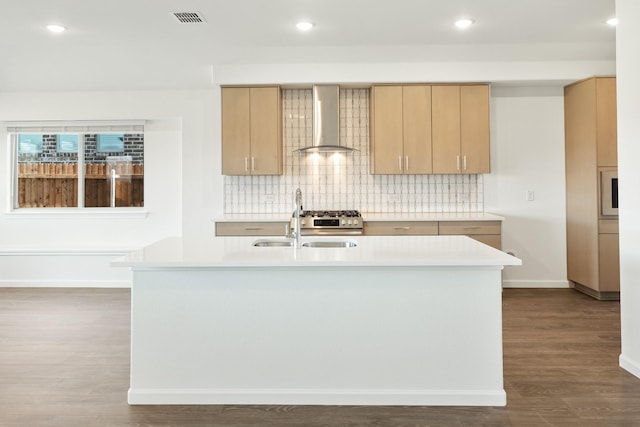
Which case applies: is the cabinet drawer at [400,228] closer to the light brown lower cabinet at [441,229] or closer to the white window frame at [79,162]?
the light brown lower cabinet at [441,229]

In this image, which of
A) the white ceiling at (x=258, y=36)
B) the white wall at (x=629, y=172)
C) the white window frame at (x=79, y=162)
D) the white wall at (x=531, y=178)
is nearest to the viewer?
the white wall at (x=629, y=172)

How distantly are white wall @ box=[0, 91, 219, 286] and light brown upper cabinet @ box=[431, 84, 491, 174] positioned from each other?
2.44 metres

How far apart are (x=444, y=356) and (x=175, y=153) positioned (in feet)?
14.6

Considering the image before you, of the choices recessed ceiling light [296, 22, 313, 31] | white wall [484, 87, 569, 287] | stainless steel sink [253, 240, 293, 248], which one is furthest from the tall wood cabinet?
stainless steel sink [253, 240, 293, 248]

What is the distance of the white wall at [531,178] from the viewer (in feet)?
18.0

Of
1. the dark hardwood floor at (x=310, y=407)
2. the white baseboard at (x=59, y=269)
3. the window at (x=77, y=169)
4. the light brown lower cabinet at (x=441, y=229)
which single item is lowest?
the dark hardwood floor at (x=310, y=407)

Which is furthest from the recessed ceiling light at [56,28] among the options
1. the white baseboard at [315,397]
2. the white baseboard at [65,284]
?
the white baseboard at [315,397]

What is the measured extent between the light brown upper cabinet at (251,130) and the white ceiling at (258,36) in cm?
35

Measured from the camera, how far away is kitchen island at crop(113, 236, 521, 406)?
255 centimetres

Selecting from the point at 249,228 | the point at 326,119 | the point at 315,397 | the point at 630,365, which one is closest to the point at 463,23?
the point at 326,119

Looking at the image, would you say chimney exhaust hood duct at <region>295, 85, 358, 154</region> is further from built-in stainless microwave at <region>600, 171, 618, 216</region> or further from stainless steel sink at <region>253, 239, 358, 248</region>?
built-in stainless microwave at <region>600, 171, 618, 216</region>

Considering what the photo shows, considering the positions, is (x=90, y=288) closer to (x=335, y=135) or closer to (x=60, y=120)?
(x=60, y=120)

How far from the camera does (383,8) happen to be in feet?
12.6

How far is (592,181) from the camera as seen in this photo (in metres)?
4.94
